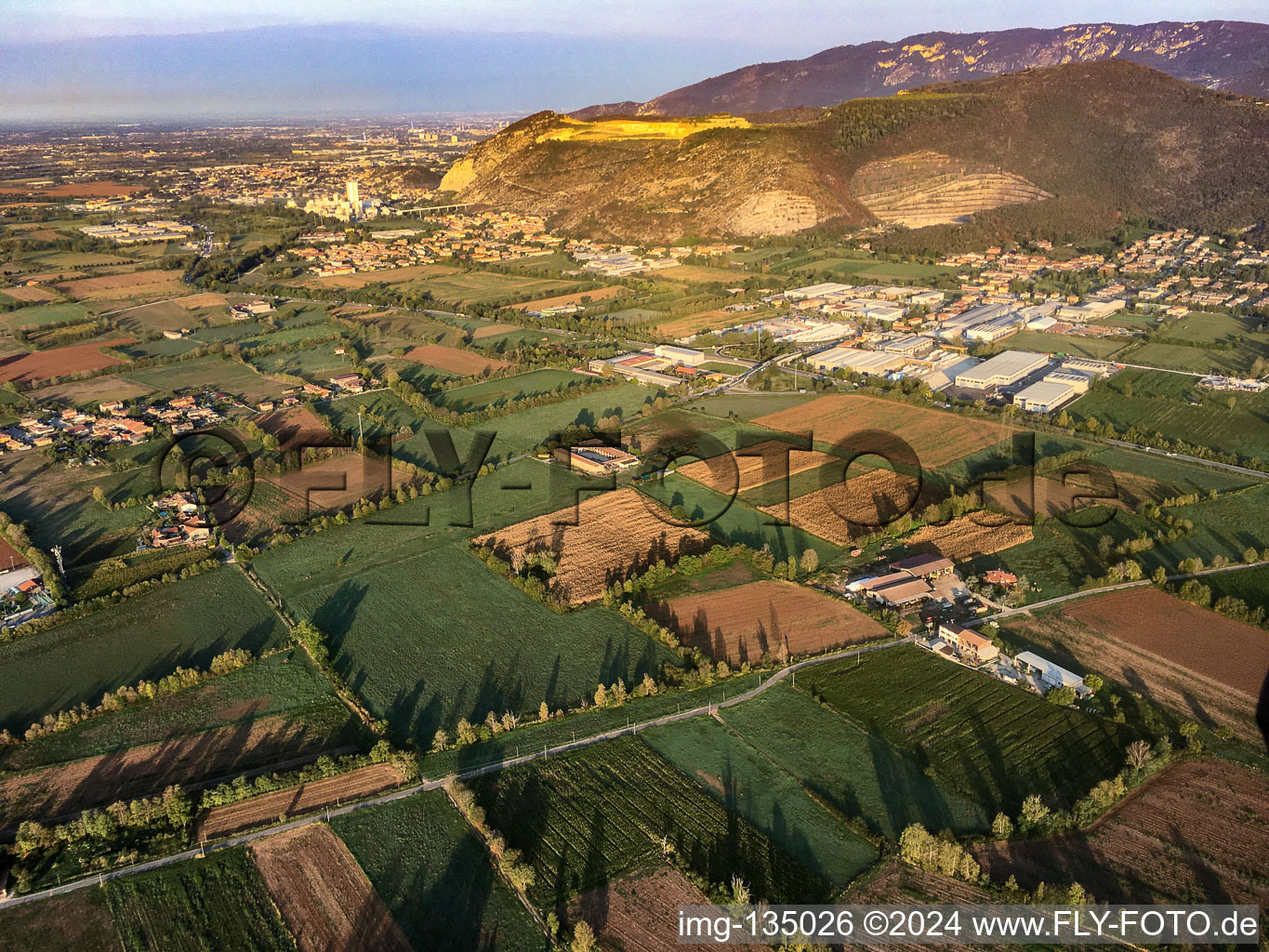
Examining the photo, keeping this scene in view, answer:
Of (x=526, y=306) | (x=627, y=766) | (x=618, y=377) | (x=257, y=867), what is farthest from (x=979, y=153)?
(x=257, y=867)

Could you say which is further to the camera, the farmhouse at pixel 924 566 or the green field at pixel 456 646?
the farmhouse at pixel 924 566

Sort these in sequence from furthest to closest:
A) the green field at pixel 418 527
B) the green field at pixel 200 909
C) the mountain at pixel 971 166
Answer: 1. the mountain at pixel 971 166
2. the green field at pixel 418 527
3. the green field at pixel 200 909

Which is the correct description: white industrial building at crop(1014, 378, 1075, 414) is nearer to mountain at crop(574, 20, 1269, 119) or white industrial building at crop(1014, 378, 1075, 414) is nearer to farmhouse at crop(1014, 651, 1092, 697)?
farmhouse at crop(1014, 651, 1092, 697)

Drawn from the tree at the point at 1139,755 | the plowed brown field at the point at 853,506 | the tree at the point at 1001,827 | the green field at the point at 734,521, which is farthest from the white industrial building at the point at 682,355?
the tree at the point at 1001,827

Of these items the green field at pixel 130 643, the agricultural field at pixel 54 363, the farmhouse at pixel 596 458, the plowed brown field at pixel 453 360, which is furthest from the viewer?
the plowed brown field at pixel 453 360

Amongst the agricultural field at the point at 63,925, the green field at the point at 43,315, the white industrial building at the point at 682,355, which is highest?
the white industrial building at the point at 682,355

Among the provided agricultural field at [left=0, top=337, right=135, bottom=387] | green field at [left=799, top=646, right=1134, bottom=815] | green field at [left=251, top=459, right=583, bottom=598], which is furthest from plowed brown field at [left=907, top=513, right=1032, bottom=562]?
agricultural field at [left=0, top=337, right=135, bottom=387]

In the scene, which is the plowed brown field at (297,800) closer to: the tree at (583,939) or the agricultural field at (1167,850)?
the tree at (583,939)

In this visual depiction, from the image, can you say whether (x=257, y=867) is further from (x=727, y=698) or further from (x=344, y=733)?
(x=727, y=698)
